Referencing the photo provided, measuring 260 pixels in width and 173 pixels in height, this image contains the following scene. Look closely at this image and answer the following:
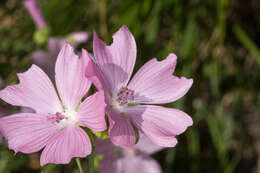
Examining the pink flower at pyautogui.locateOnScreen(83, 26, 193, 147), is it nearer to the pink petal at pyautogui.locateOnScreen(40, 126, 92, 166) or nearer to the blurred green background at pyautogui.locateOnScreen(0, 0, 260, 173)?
the pink petal at pyautogui.locateOnScreen(40, 126, 92, 166)

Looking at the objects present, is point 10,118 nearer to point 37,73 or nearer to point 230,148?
point 37,73

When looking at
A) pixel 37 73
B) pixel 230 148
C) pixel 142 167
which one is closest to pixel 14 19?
pixel 142 167

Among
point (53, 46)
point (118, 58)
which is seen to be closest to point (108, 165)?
point (118, 58)

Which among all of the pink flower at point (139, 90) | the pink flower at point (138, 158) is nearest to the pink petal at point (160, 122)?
the pink flower at point (139, 90)

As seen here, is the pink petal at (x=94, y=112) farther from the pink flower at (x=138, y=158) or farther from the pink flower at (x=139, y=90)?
the pink flower at (x=138, y=158)

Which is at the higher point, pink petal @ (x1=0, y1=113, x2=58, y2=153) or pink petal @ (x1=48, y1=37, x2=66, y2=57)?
pink petal @ (x1=0, y1=113, x2=58, y2=153)

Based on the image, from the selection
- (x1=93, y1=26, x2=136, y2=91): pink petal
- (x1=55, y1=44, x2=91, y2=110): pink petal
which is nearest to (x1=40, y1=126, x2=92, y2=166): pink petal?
(x1=55, y1=44, x2=91, y2=110): pink petal
